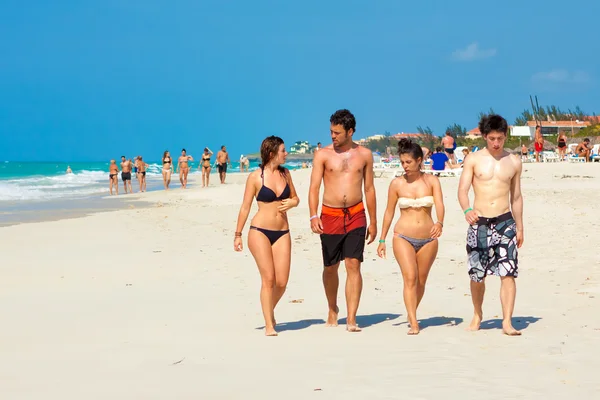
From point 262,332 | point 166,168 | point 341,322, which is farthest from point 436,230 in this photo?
point 166,168

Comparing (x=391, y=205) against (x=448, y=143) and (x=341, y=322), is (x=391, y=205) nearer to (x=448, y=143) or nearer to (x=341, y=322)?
(x=341, y=322)

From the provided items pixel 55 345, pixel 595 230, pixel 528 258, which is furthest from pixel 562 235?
pixel 55 345

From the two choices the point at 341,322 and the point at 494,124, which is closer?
the point at 494,124

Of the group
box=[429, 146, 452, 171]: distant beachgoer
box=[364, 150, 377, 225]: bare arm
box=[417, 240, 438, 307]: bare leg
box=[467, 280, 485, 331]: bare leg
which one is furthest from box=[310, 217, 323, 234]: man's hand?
box=[429, 146, 452, 171]: distant beachgoer

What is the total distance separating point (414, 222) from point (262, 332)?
1503mm

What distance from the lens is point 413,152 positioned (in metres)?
6.77

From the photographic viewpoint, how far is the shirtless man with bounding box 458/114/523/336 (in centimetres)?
662

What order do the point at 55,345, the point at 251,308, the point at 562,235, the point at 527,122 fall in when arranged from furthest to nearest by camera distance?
the point at 527,122
the point at 562,235
the point at 251,308
the point at 55,345

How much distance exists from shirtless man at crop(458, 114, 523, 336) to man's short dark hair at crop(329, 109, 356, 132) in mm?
972

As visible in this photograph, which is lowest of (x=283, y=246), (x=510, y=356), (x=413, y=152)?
(x=510, y=356)

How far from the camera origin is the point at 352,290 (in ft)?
22.5

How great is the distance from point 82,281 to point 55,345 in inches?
141

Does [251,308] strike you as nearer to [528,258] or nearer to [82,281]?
[82,281]

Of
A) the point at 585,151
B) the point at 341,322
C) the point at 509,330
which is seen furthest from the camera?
the point at 585,151
